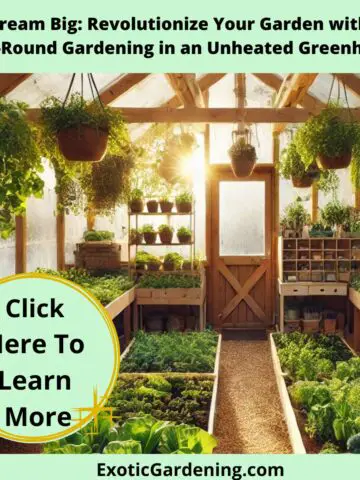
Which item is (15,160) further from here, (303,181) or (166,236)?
(166,236)

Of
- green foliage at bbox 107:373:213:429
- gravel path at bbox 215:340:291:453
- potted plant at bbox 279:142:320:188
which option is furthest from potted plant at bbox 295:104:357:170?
gravel path at bbox 215:340:291:453

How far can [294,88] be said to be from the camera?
6.46 meters

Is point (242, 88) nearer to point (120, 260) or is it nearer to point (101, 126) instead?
point (120, 260)

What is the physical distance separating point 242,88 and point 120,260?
3007 mm

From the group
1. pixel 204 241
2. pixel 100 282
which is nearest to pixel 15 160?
pixel 100 282

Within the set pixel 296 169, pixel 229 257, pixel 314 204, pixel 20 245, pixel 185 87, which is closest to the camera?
pixel 185 87

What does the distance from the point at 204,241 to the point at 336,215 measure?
2.12 m

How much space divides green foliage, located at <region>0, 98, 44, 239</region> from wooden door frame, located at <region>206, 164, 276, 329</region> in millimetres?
6453

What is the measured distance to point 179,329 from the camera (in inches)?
340

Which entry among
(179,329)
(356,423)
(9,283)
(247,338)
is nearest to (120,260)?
(179,329)

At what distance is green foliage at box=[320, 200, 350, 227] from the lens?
8719mm

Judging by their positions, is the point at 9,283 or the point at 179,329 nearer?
the point at 9,283

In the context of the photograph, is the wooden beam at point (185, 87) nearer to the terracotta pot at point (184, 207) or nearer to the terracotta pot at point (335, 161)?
the terracotta pot at point (184, 207)

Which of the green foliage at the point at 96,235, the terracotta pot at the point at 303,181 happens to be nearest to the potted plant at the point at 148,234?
the green foliage at the point at 96,235
